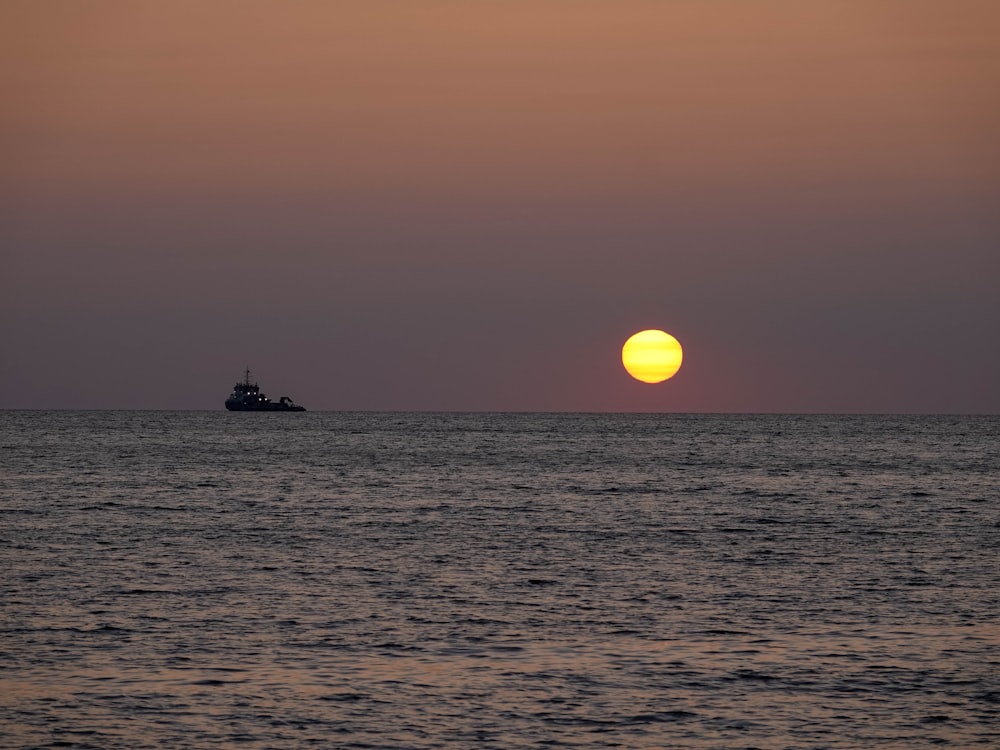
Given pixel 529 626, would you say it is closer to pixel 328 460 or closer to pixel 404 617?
pixel 404 617

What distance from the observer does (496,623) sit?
2909 cm

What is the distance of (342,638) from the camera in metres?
27.1

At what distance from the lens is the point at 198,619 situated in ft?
96.0

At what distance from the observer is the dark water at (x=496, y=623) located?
2078 cm

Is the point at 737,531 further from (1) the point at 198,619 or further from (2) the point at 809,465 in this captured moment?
(2) the point at 809,465

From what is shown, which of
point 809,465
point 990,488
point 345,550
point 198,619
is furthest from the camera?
point 809,465

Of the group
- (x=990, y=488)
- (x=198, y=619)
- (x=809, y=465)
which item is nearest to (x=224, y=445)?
(x=809, y=465)

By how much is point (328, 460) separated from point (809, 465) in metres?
42.1

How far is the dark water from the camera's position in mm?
20781

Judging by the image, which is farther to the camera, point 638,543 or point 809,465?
point 809,465

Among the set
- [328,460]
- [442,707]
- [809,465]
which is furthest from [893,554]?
[328,460]

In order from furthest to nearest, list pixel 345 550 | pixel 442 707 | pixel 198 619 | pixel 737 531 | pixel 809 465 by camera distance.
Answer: pixel 809 465 < pixel 737 531 < pixel 345 550 < pixel 198 619 < pixel 442 707

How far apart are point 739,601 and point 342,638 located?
11036 millimetres

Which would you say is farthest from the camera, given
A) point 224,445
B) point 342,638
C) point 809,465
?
point 224,445
